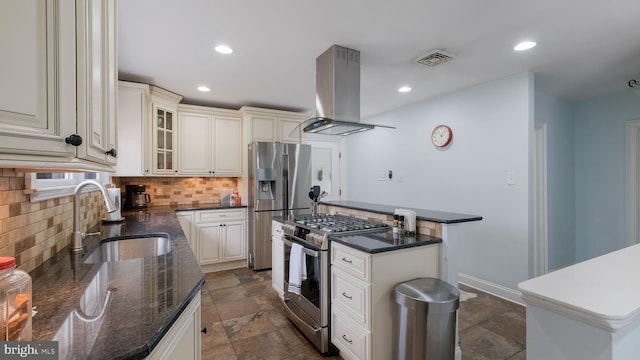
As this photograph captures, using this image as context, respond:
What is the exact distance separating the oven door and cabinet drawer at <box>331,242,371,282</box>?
0.09 meters

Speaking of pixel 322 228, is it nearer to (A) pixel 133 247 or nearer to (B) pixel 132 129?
(A) pixel 133 247

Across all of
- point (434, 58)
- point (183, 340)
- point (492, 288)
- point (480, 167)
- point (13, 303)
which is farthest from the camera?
point (480, 167)

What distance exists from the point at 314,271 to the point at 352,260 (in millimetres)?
449

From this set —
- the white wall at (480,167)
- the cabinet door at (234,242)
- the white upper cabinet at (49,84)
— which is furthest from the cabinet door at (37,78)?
the white wall at (480,167)

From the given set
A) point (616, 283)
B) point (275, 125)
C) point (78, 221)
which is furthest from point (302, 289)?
point (275, 125)

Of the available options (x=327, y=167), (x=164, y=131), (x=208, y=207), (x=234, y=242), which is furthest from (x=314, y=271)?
(x=327, y=167)

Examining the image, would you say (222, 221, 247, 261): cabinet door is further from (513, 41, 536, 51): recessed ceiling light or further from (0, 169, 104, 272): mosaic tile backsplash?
(513, 41, 536, 51): recessed ceiling light

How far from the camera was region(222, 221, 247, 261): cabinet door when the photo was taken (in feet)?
12.7

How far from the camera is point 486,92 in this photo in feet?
10.5

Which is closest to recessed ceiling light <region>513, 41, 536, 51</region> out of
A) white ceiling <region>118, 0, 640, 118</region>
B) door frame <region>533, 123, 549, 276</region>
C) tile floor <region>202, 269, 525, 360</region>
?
white ceiling <region>118, 0, 640, 118</region>

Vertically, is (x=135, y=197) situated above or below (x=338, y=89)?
below

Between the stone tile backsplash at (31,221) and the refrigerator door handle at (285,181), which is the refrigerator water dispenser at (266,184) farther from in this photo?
the stone tile backsplash at (31,221)

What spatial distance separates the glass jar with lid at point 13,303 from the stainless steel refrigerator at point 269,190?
3.11 metres

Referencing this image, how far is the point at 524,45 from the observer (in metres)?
2.30
